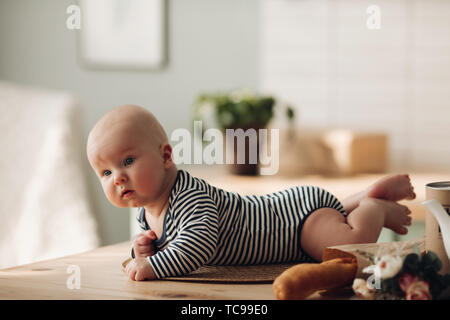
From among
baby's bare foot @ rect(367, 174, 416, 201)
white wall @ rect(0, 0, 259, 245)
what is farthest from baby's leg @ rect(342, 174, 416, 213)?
white wall @ rect(0, 0, 259, 245)

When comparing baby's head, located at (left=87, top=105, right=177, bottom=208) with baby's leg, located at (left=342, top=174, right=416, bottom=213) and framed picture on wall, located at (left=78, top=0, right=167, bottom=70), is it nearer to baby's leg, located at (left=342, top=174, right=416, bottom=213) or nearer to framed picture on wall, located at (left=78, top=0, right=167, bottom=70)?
baby's leg, located at (left=342, top=174, right=416, bottom=213)

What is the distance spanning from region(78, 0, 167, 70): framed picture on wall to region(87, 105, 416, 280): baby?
5.64ft

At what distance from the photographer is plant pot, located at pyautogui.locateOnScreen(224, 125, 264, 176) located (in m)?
2.08

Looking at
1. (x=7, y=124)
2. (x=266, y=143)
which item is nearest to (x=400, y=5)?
(x=266, y=143)

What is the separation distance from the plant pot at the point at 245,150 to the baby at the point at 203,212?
44.5 inches

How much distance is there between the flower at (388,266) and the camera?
0.71 m

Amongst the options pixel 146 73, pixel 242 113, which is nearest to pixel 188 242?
pixel 242 113

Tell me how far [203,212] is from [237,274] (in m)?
0.10

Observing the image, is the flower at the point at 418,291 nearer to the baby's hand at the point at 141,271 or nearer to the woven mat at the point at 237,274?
the woven mat at the point at 237,274

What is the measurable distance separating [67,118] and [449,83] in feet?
4.15

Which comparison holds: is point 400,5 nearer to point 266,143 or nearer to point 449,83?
point 449,83

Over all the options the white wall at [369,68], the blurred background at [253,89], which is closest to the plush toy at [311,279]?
the blurred background at [253,89]

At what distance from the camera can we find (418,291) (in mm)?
708
